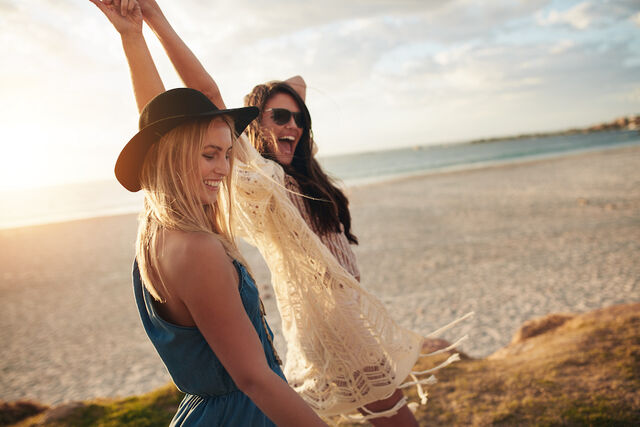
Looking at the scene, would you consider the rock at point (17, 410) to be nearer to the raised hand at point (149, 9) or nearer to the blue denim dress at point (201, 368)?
the blue denim dress at point (201, 368)

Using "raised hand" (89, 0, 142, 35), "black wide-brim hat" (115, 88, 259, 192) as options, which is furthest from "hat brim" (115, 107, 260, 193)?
"raised hand" (89, 0, 142, 35)

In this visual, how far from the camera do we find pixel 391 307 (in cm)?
714

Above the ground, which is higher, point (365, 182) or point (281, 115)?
point (281, 115)

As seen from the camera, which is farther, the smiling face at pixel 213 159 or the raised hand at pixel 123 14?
the raised hand at pixel 123 14

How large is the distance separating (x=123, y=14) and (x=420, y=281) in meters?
7.64

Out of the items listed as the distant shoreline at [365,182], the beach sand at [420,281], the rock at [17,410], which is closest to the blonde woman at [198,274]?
the beach sand at [420,281]

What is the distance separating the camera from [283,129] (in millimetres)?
2496

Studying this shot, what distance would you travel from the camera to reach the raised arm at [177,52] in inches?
72.3

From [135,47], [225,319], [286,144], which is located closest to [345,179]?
[286,144]

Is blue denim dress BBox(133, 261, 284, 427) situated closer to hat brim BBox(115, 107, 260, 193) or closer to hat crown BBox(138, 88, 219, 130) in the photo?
hat brim BBox(115, 107, 260, 193)

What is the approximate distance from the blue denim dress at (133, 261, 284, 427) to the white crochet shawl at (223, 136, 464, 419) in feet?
2.13

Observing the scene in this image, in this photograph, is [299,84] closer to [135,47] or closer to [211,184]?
[135,47]

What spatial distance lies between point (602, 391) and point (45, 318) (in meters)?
10.6

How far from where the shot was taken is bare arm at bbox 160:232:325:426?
44.0 inches
